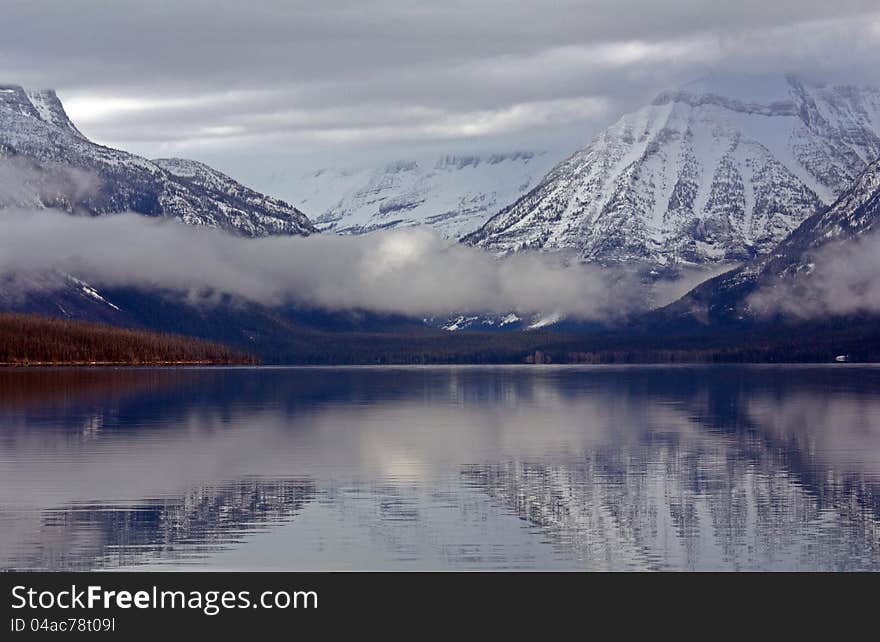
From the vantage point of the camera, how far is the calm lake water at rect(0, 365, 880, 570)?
7931 centimetres

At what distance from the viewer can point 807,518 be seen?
9056 cm

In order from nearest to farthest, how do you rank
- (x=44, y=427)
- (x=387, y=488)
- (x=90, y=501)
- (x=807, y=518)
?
1. (x=807, y=518)
2. (x=90, y=501)
3. (x=387, y=488)
4. (x=44, y=427)

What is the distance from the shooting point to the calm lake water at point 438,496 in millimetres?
79312

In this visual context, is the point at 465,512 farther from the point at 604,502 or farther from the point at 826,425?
the point at 826,425

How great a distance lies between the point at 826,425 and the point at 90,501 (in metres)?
84.2

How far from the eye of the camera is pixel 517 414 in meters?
192

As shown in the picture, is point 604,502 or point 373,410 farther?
point 373,410

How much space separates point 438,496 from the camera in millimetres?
101000
